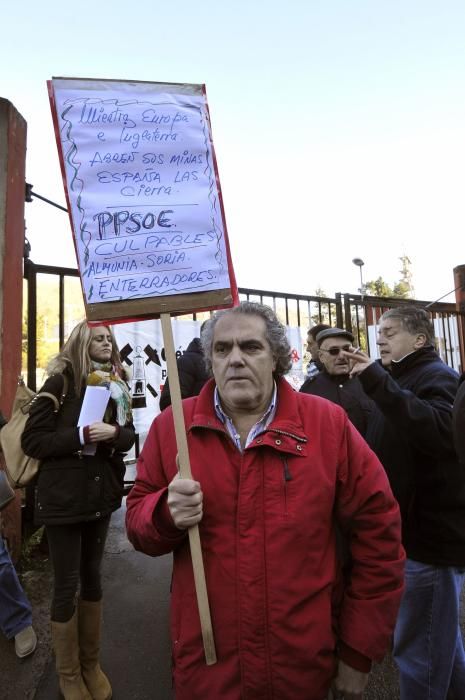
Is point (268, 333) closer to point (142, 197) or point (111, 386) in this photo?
point (142, 197)

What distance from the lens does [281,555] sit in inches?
54.3

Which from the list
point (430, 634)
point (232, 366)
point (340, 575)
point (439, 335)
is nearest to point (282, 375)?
point (232, 366)

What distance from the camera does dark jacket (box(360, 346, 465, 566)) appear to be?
1.98 meters

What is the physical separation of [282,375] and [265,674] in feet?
3.35

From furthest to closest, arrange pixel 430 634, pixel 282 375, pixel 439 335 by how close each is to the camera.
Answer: pixel 439 335, pixel 430 634, pixel 282 375

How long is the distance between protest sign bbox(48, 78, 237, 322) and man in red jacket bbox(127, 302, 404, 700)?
15.6 inches

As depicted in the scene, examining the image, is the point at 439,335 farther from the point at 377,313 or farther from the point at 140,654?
the point at 140,654

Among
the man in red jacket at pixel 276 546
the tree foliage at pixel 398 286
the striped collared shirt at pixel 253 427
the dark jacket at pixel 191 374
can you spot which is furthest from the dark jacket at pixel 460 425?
the tree foliage at pixel 398 286

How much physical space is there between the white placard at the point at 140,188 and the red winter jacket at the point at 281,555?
1.78ft

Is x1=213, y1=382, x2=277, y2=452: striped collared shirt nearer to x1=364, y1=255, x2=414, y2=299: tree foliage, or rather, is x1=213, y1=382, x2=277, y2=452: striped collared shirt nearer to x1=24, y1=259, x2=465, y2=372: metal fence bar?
x1=24, y1=259, x2=465, y2=372: metal fence bar

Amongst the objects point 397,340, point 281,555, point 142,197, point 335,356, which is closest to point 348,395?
point 335,356

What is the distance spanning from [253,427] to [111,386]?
137 cm

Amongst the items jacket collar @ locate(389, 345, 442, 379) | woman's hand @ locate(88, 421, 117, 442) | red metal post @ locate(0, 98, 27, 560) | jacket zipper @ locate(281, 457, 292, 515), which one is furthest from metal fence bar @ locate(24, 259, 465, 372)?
jacket zipper @ locate(281, 457, 292, 515)

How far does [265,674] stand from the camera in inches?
53.1
